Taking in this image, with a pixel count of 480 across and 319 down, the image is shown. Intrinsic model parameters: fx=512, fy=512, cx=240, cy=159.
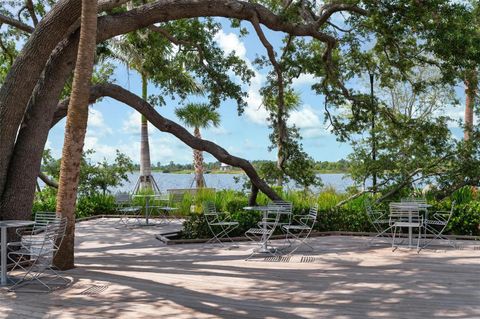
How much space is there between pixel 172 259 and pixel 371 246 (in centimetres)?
366

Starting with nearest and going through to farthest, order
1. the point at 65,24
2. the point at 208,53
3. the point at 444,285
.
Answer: the point at 444,285 → the point at 65,24 → the point at 208,53

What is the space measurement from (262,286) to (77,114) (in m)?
3.17

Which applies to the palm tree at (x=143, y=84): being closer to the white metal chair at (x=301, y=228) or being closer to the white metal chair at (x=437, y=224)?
the white metal chair at (x=301, y=228)

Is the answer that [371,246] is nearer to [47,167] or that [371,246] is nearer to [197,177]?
[47,167]

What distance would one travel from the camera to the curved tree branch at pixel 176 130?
990 cm

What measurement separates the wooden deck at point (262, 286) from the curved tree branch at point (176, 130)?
2590mm

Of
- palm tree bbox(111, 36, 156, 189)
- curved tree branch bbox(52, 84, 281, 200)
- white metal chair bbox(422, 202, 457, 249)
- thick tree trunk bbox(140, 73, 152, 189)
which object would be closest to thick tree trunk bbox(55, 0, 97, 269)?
curved tree branch bbox(52, 84, 281, 200)

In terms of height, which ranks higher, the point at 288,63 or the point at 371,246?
the point at 288,63

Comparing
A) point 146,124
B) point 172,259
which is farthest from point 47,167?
point 172,259

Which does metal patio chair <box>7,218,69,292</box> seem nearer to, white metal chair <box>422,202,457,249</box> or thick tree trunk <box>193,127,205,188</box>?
white metal chair <box>422,202,457,249</box>

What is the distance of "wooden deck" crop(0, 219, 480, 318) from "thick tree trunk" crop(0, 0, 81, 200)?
2.09 metres

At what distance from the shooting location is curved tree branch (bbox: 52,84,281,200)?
32.5 feet

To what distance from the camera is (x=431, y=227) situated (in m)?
10.5

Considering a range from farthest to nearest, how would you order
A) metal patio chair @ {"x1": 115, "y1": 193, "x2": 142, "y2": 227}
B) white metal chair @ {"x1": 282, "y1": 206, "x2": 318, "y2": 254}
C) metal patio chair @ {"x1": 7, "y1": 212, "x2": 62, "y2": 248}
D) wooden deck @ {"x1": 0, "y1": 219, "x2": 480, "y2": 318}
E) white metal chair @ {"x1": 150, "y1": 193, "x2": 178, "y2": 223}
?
white metal chair @ {"x1": 150, "y1": 193, "x2": 178, "y2": 223}
metal patio chair @ {"x1": 115, "y1": 193, "x2": 142, "y2": 227}
white metal chair @ {"x1": 282, "y1": 206, "x2": 318, "y2": 254}
metal patio chair @ {"x1": 7, "y1": 212, "x2": 62, "y2": 248}
wooden deck @ {"x1": 0, "y1": 219, "x2": 480, "y2": 318}
